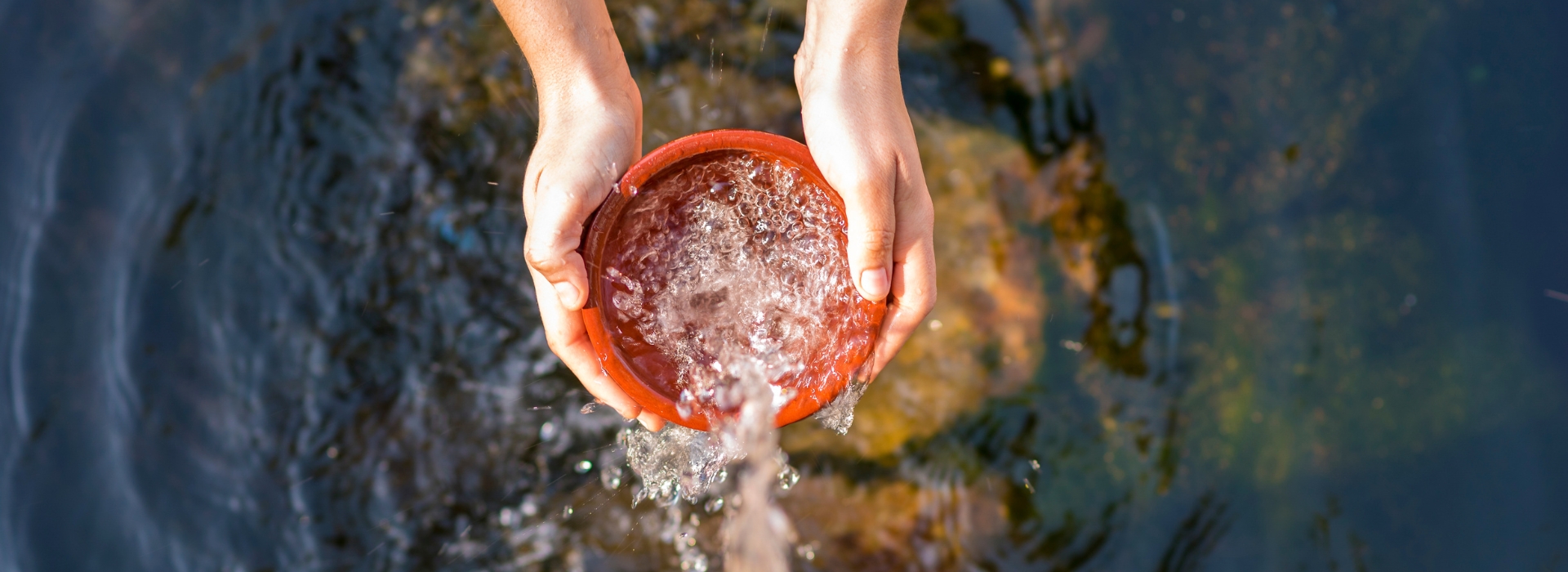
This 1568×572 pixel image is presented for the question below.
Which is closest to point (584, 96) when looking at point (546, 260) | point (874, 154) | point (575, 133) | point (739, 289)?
point (575, 133)

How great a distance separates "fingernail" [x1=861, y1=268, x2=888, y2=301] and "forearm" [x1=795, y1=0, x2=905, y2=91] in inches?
16.9

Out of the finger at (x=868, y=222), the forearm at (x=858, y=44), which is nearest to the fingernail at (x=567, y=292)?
the finger at (x=868, y=222)

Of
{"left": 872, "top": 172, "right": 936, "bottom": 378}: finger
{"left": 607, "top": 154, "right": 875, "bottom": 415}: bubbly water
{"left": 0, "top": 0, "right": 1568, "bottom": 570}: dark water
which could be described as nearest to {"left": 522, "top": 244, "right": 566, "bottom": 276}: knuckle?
{"left": 607, "top": 154, "right": 875, "bottom": 415}: bubbly water

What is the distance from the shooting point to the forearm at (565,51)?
69.4 inches

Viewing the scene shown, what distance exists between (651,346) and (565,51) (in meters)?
0.65

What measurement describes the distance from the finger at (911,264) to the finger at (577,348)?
537mm

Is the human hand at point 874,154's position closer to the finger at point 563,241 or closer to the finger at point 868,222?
the finger at point 868,222

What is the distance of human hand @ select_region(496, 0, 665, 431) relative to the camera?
1.62m

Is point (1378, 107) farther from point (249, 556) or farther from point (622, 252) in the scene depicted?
point (249, 556)

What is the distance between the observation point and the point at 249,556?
236cm

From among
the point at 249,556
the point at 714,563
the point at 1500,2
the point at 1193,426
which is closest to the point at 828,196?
the point at 714,563

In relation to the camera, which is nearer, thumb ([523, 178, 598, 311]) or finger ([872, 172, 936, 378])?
thumb ([523, 178, 598, 311])

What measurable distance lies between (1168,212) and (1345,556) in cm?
104

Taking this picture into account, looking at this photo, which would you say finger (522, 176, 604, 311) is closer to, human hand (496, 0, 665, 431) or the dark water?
human hand (496, 0, 665, 431)
